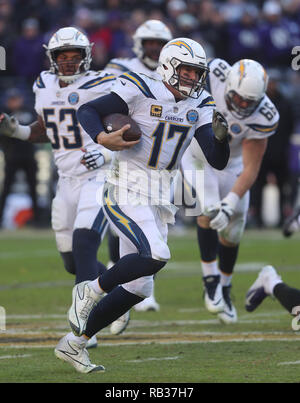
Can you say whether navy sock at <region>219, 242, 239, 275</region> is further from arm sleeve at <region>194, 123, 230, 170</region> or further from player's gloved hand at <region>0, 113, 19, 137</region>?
arm sleeve at <region>194, 123, 230, 170</region>

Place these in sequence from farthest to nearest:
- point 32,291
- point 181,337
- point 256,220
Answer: point 256,220, point 32,291, point 181,337

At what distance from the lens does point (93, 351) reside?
545 centimetres

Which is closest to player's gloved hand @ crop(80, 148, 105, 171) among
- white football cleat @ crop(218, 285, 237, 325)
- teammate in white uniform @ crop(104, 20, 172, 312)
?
white football cleat @ crop(218, 285, 237, 325)

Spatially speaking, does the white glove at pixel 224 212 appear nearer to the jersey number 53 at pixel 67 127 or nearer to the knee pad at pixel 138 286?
the jersey number 53 at pixel 67 127

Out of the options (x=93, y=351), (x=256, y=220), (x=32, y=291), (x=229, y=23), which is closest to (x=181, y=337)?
(x=93, y=351)

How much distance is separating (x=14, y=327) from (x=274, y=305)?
7.25ft

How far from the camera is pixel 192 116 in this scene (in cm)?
504

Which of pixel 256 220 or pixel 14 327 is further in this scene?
pixel 256 220

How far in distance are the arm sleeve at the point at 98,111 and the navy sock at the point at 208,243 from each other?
204cm

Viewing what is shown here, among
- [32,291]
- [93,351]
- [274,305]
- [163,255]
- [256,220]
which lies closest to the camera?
[163,255]

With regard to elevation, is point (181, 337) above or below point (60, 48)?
below

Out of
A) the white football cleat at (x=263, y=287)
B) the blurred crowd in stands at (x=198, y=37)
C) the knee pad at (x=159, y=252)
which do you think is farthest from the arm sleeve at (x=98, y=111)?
the blurred crowd in stands at (x=198, y=37)

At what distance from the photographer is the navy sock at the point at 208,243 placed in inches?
269

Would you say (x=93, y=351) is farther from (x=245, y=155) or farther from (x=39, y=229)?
(x=39, y=229)
